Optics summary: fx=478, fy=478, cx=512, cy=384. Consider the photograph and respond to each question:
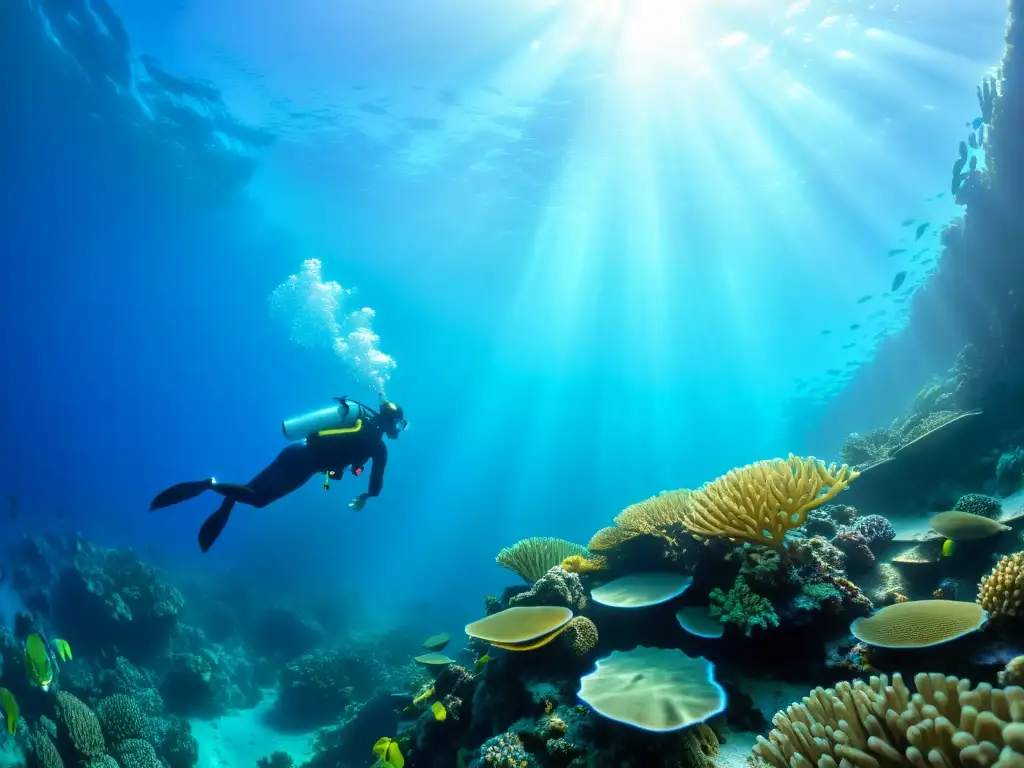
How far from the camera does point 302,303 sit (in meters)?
56.7

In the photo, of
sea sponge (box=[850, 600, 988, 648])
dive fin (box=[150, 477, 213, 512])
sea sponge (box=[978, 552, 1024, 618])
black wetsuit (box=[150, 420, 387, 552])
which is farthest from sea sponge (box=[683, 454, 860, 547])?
dive fin (box=[150, 477, 213, 512])

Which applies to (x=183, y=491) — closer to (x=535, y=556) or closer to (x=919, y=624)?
(x=535, y=556)

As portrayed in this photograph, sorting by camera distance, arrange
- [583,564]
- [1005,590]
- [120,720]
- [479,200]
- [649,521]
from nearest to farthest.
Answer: [1005,590]
[649,521]
[583,564]
[120,720]
[479,200]

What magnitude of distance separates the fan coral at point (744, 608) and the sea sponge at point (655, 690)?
49 cm

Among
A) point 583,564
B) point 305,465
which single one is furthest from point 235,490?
point 583,564

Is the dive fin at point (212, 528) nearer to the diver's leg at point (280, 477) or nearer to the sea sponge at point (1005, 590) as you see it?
the diver's leg at point (280, 477)

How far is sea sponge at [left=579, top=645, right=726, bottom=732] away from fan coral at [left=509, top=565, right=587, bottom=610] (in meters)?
0.97

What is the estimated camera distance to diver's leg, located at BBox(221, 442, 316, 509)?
7715 millimetres

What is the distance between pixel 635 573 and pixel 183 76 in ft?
110

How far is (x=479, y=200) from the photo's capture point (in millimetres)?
34094

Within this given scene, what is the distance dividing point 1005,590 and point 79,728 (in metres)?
13.1

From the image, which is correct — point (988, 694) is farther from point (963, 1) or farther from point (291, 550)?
point (291, 550)

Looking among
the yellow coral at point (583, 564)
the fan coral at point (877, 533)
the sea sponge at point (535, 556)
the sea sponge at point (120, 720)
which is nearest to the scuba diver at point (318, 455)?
the sea sponge at point (535, 556)

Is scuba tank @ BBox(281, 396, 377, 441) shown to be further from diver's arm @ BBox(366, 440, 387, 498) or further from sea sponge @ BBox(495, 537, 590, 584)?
sea sponge @ BBox(495, 537, 590, 584)
